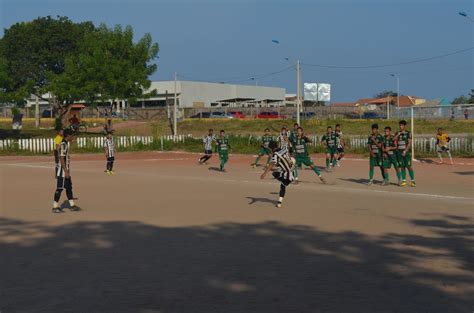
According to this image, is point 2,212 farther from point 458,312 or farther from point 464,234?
point 458,312


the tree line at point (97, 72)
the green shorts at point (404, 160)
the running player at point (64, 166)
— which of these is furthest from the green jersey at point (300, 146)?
the tree line at point (97, 72)

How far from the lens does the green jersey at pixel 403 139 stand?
20516 millimetres

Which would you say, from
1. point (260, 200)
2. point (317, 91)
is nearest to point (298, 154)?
point (260, 200)

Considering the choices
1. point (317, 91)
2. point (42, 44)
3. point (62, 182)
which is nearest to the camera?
point (62, 182)

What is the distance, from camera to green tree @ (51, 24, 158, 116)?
54.7 metres

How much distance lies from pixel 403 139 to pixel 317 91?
5523 cm

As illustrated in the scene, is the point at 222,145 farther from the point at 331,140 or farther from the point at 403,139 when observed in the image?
the point at 403,139

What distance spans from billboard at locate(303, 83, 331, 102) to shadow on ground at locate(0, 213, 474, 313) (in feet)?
203

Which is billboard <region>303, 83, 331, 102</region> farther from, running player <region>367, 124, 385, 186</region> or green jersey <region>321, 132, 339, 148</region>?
running player <region>367, 124, 385, 186</region>

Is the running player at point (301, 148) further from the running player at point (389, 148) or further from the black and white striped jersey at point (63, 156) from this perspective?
the black and white striped jersey at point (63, 156)

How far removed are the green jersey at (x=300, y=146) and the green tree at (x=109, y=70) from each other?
33.3 metres

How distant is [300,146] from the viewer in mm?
23188

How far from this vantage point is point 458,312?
22.6ft

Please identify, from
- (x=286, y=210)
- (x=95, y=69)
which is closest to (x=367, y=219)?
(x=286, y=210)
